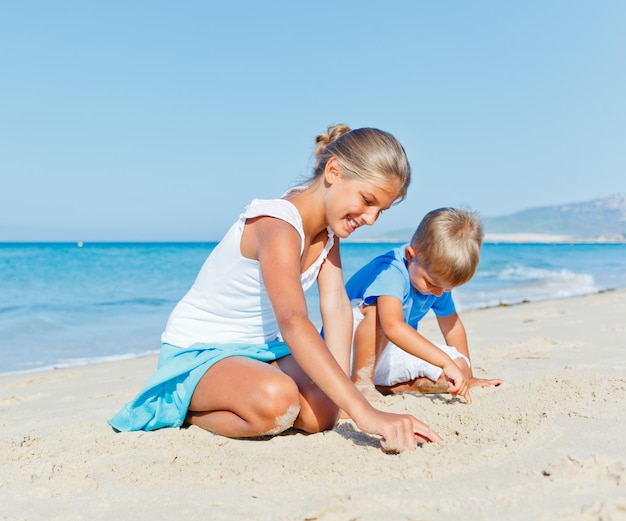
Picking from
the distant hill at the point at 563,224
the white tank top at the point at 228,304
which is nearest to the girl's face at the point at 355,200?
the white tank top at the point at 228,304

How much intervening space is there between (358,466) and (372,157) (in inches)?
46.1

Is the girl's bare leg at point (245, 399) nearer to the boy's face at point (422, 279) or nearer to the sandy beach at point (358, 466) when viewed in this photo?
the sandy beach at point (358, 466)

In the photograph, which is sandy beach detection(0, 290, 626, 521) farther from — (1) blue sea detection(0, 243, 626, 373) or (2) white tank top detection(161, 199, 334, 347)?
(1) blue sea detection(0, 243, 626, 373)

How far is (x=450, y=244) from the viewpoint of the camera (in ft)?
9.83

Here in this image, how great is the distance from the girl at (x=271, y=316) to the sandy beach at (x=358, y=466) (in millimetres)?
111

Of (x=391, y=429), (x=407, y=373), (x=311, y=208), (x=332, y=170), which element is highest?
(x=332, y=170)

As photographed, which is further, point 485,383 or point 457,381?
point 485,383

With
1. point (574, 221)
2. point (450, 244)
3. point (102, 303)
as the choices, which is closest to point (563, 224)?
point (574, 221)

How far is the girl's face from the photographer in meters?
2.45

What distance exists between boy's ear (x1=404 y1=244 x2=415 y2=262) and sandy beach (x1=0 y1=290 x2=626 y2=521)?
2.41ft

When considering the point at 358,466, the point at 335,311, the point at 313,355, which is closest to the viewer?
the point at 358,466

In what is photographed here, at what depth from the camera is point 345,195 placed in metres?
2.48

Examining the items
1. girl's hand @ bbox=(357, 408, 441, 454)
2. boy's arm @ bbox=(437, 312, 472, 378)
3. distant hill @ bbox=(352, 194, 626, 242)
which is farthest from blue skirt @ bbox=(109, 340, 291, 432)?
distant hill @ bbox=(352, 194, 626, 242)

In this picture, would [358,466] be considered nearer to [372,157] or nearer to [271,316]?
[271,316]
